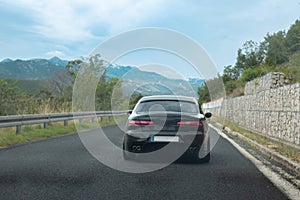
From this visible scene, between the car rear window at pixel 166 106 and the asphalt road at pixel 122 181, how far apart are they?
1228mm

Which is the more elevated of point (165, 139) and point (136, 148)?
point (165, 139)

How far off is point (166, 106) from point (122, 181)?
2922 millimetres

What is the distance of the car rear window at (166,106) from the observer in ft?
28.1

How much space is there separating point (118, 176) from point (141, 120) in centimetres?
179

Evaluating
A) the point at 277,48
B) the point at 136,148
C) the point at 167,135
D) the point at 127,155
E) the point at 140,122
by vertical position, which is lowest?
the point at 127,155

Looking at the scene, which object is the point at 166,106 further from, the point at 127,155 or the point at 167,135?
the point at 127,155

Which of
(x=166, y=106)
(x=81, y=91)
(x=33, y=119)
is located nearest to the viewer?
(x=166, y=106)

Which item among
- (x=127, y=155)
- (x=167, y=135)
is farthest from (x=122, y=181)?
(x=127, y=155)

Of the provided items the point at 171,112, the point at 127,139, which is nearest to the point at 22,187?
the point at 127,139

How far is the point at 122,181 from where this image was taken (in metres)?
6.09

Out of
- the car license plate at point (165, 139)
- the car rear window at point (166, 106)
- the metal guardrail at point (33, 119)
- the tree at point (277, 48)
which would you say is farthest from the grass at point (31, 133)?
the tree at point (277, 48)

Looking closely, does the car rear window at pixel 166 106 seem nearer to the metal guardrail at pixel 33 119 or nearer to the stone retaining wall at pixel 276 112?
the stone retaining wall at pixel 276 112

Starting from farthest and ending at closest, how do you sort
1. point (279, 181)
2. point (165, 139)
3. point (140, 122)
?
point (140, 122) → point (165, 139) → point (279, 181)

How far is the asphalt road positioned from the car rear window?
123 centimetres
